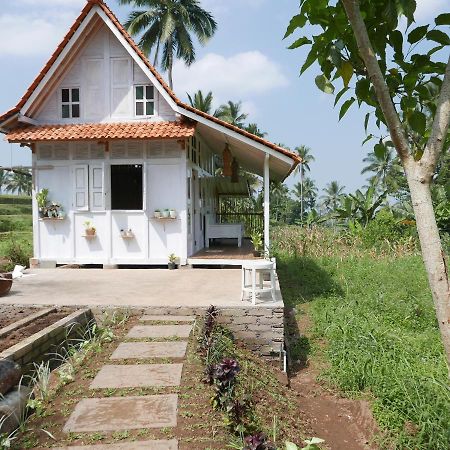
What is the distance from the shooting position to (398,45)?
2002 millimetres

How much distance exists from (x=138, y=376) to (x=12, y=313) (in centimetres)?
297

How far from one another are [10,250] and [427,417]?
11.3m

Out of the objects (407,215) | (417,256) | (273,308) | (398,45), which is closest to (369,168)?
(407,215)

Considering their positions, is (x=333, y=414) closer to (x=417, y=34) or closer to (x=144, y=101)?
(x=417, y=34)

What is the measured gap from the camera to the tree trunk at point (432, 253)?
1707 millimetres

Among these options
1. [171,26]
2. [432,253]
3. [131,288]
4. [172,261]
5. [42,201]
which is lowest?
[131,288]

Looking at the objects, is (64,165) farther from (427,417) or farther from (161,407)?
(427,417)

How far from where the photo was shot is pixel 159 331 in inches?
232

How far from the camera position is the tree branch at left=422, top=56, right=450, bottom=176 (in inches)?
71.7

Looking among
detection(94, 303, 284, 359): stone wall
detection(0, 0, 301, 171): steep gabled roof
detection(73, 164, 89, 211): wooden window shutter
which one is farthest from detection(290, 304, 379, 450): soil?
detection(73, 164, 89, 211): wooden window shutter

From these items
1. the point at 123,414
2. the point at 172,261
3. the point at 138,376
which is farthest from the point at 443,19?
the point at 172,261

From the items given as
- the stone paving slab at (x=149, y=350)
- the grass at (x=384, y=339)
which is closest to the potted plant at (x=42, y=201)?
the grass at (x=384, y=339)

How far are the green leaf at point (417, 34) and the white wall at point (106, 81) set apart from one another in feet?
30.5

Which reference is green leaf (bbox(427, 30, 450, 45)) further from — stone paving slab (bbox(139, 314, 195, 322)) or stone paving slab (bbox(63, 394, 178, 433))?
stone paving slab (bbox(139, 314, 195, 322))
